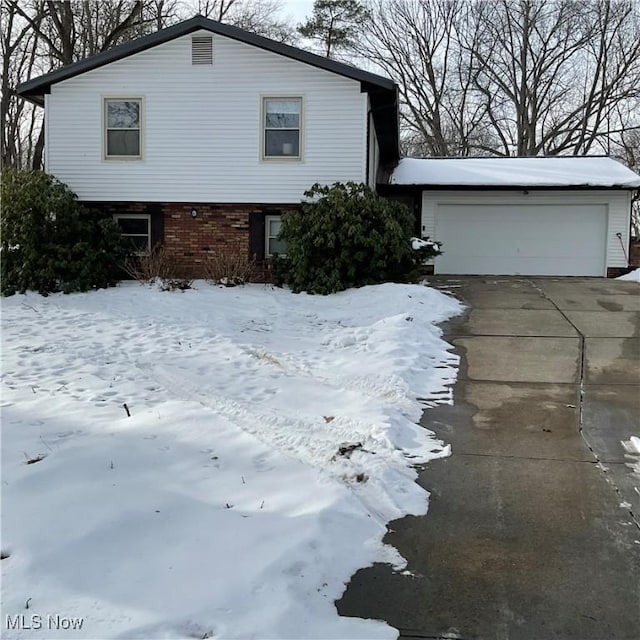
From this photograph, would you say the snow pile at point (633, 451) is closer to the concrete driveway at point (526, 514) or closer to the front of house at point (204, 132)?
the concrete driveway at point (526, 514)

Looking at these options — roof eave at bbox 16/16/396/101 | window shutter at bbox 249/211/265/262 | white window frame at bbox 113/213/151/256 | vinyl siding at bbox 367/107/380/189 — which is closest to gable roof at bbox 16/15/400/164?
roof eave at bbox 16/16/396/101

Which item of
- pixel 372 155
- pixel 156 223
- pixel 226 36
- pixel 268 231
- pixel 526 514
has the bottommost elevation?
pixel 526 514

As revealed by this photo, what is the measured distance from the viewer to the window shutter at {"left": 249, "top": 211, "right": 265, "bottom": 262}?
49.2ft

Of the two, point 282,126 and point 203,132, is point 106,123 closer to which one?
point 203,132

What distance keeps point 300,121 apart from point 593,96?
74.6 ft

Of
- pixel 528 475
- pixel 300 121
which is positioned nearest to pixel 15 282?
pixel 300 121

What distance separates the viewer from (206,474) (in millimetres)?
4645

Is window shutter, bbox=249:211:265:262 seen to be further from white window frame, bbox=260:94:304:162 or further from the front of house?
white window frame, bbox=260:94:304:162

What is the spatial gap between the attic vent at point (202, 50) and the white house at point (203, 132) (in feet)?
0.07

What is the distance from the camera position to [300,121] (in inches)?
574

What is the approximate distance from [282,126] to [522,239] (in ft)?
22.8

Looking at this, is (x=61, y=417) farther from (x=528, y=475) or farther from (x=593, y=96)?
(x=593, y=96)

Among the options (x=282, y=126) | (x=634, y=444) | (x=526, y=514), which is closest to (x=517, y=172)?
(x=282, y=126)

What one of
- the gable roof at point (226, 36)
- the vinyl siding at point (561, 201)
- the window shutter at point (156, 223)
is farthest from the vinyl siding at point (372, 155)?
the window shutter at point (156, 223)
